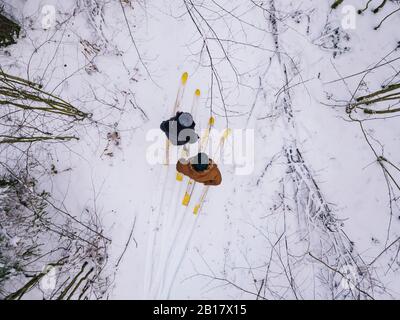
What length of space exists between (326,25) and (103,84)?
365cm

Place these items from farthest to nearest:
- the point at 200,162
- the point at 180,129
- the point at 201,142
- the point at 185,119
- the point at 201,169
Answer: the point at 201,142
the point at 180,129
the point at 185,119
the point at 201,169
the point at 200,162

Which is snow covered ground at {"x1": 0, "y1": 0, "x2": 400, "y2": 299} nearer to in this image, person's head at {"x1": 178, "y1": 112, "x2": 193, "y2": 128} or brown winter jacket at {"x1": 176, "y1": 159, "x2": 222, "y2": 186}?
brown winter jacket at {"x1": 176, "y1": 159, "x2": 222, "y2": 186}

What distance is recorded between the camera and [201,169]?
4.74 meters

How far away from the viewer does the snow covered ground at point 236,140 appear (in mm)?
5461

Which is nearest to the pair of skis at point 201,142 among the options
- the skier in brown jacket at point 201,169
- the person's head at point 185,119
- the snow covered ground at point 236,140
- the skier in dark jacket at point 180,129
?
the snow covered ground at point 236,140

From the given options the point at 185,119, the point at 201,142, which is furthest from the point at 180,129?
the point at 201,142

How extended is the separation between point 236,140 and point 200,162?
1182mm

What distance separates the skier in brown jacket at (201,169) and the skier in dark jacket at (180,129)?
34 centimetres

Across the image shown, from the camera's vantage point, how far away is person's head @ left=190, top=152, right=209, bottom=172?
183 inches

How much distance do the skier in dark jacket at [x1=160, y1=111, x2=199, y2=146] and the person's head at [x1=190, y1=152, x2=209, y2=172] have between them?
52 centimetres

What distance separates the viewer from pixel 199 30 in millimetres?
5500

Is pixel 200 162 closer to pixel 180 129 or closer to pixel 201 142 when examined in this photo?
pixel 180 129

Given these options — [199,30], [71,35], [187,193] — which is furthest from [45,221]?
[199,30]

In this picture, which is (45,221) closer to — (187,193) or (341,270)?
(187,193)
